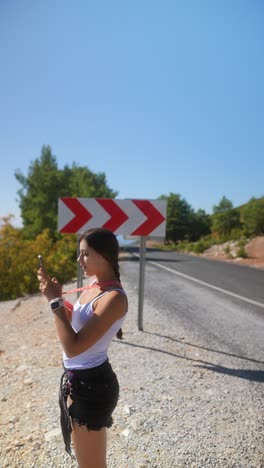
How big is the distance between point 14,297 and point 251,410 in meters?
8.51

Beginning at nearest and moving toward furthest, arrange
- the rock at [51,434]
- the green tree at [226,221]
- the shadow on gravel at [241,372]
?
1. the rock at [51,434]
2. the shadow on gravel at [241,372]
3. the green tree at [226,221]

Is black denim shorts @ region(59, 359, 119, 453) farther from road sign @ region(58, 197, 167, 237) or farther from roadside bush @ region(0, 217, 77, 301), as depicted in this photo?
roadside bush @ region(0, 217, 77, 301)

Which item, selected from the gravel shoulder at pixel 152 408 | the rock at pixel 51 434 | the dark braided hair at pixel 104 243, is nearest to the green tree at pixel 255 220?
the gravel shoulder at pixel 152 408

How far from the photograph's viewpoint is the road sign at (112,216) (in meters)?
5.38

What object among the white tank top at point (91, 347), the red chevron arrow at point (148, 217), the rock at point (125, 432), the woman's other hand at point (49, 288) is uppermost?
the red chevron arrow at point (148, 217)

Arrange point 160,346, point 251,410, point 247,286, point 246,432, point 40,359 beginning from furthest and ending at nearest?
point 247,286 → point 160,346 → point 40,359 → point 251,410 → point 246,432

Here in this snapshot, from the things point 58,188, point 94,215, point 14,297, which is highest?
point 58,188

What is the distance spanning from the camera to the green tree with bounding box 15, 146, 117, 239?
34.1 metres

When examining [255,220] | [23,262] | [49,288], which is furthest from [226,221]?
[49,288]

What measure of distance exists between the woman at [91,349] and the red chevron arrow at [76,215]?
11.1 feet

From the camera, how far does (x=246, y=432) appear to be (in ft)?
9.94

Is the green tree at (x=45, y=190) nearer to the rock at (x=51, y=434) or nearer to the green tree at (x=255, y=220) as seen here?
the green tree at (x=255, y=220)

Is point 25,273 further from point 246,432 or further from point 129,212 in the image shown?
point 246,432

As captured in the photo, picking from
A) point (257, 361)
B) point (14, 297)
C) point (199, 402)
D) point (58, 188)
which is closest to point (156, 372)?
point (199, 402)
